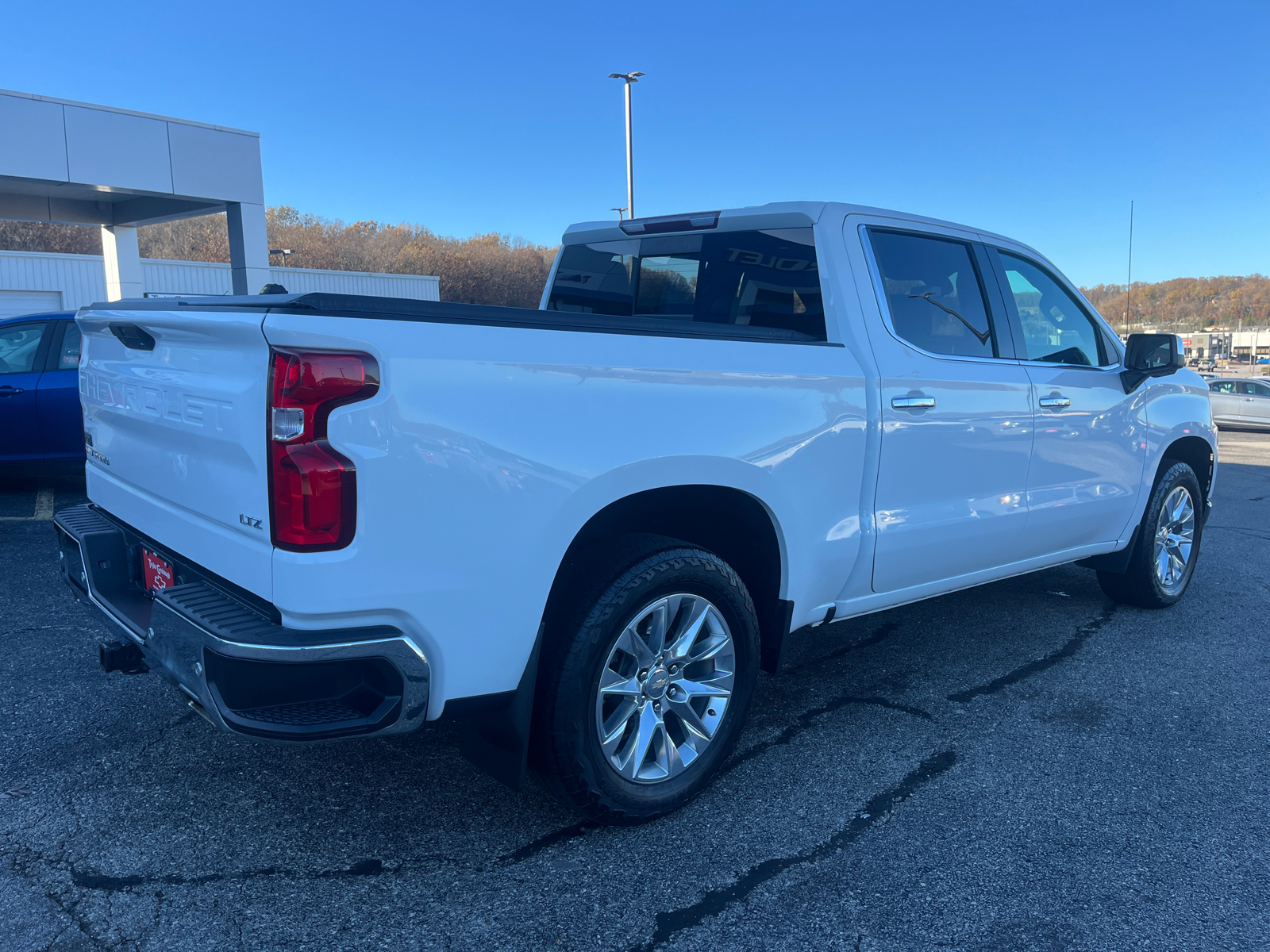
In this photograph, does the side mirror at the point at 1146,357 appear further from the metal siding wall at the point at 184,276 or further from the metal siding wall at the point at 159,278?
the metal siding wall at the point at 184,276

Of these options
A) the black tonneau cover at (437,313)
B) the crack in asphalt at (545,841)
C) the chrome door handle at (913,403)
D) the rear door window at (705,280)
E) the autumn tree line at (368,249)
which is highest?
the autumn tree line at (368,249)

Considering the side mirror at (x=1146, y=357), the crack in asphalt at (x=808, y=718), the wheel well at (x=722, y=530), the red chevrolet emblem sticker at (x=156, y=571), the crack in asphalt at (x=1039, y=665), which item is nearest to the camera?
the red chevrolet emblem sticker at (x=156, y=571)

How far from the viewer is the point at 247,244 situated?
1394 centimetres

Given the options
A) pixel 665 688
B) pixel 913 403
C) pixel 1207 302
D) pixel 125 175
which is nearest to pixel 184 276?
pixel 125 175

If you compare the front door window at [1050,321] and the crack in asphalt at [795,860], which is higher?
the front door window at [1050,321]

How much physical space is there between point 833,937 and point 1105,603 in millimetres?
4011

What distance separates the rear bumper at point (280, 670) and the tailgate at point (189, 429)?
0.11 m

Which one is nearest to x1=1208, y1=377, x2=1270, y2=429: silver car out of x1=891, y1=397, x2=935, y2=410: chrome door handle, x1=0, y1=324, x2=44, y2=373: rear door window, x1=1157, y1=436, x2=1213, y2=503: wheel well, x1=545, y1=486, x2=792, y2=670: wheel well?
x1=1157, y1=436, x2=1213, y2=503: wheel well

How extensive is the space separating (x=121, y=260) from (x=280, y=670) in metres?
17.3

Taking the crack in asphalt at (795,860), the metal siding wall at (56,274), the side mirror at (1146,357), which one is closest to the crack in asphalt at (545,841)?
the crack in asphalt at (795,860)

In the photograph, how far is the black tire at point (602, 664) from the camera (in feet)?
8.56

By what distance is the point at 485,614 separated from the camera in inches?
94.5

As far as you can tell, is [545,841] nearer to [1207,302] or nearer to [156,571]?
[156,571]

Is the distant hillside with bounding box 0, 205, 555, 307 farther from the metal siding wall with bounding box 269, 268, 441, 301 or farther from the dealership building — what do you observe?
the dealership building
